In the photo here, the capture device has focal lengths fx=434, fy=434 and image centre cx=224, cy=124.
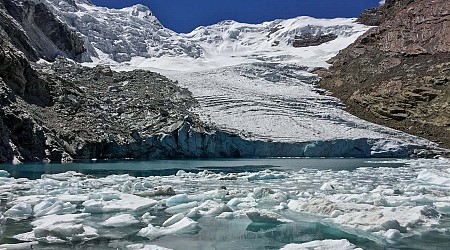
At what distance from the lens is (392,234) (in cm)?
→ 542

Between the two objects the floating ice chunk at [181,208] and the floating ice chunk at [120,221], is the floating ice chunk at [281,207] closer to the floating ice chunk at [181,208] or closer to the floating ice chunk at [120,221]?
the floating ice chunk at [181,208]

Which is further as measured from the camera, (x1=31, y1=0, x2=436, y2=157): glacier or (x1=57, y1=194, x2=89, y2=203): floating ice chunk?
(x1=31, y1=0, x2=436, y2=157): glacier

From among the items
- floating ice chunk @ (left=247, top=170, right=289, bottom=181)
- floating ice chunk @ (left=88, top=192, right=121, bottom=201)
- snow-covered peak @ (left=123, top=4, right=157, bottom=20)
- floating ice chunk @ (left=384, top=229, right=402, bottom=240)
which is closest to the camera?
floating ice chunk @ (left=384, top=229, right=402, bottom=240)

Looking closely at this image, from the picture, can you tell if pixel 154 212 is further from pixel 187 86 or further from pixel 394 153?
pixel 187 86

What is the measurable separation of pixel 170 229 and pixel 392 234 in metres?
2.84

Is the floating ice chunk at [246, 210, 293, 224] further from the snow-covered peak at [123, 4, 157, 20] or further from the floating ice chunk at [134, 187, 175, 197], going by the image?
the snow-covered peak at [123, 4, 157, 20]

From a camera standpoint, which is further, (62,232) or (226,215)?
(226,215)


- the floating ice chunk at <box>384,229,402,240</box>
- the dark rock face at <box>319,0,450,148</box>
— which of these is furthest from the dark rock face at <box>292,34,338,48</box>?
the floating ice chunk at <box>384,229,402,240</box>

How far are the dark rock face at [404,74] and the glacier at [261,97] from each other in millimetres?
3115

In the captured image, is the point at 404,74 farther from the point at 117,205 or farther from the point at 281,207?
the point at 117,205

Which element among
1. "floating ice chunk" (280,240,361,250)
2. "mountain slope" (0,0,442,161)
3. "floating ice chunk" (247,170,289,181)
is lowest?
"floating ice chunk" (247,170,289,181)

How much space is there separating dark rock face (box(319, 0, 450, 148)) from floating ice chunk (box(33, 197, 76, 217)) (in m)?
33.4

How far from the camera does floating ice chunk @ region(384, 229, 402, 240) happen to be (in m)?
5.40

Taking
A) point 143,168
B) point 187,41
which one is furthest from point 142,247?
point 187,41
